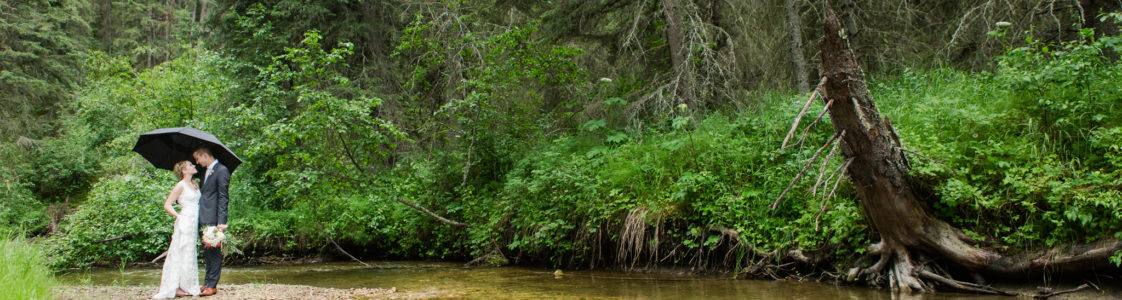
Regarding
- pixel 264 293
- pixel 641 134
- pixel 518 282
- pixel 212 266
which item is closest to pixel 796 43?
pixel 641 134

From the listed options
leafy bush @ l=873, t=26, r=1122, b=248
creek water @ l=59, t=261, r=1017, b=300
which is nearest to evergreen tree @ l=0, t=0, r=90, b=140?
creek water @ l=59, t=261, r=1017, b=300

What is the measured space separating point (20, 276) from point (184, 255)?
1.17m

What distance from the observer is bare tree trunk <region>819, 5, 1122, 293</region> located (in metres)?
4.89

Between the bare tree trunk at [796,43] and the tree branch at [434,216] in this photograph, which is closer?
the bare tree trunk at [796,43]

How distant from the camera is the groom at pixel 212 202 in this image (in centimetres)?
576

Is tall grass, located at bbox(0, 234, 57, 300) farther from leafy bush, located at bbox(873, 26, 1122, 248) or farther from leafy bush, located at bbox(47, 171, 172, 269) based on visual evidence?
leafy bush, located at bbox(873, 26, 1122, 248)

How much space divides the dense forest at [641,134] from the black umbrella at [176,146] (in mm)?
2928

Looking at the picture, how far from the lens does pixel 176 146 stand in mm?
6133

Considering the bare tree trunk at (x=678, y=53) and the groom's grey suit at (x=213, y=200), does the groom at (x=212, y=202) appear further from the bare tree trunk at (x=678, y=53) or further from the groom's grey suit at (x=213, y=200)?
the bare tree trunk at (x=678, y=53)

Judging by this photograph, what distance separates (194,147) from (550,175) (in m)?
4.63

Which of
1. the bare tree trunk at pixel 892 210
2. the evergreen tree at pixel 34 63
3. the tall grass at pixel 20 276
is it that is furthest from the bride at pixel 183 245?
the evergreen tree at pixel 34 63

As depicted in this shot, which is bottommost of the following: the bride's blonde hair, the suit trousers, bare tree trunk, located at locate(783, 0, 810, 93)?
the suit trousers

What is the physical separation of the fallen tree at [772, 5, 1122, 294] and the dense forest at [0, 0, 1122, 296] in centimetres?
9

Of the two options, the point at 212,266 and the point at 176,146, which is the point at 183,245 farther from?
the point at 176,146
